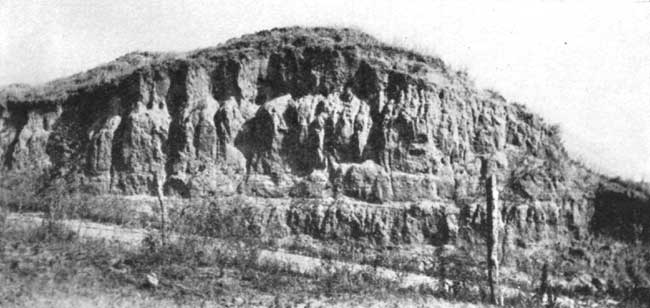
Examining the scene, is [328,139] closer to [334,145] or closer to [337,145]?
[334,145]

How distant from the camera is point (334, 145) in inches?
1053

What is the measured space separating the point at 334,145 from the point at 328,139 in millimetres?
373

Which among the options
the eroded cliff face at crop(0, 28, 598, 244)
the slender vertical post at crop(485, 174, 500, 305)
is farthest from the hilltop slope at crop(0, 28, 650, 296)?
the slender vertical post at crop(485, 174, 500, 305)

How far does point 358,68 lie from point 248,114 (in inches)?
216

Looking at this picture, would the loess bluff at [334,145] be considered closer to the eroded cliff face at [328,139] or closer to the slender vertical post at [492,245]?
the eroded cliff face at [328,139]

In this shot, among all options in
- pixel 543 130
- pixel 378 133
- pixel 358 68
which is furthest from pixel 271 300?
pixel 543 130

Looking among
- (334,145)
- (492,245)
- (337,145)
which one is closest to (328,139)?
(334,145)

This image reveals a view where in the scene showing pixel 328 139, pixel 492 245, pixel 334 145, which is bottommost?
pixel 492 245

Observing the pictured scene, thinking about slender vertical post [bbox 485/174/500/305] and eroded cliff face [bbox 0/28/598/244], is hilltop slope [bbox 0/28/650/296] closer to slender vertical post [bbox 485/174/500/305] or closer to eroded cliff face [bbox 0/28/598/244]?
eroded cliff face [bbox 0/28/598/244]

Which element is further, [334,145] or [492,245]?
[334,145]

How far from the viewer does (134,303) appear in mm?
10016

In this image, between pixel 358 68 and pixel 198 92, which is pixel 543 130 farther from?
pixel 198 92

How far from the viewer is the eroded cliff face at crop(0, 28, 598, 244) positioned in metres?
25.9

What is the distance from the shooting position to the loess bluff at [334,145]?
25.6 m
